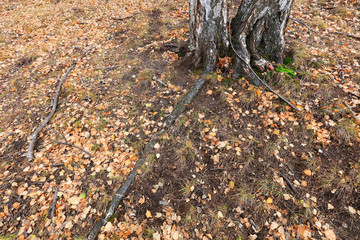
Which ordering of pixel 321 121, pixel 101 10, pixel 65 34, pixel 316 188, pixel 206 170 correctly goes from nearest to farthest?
1. pixel 316 188
2. pixel 206 170
3. pixel 321 121
4. pixel 65 34
5. pixel 101 10

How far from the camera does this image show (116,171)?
3.52 meters

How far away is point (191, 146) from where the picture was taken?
11.9 ft

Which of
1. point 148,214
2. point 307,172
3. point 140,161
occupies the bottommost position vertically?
point 148,214

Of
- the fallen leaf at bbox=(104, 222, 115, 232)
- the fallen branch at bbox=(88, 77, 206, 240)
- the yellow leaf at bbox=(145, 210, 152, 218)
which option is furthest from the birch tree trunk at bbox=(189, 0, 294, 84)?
the fallen leaf at bbox=(104, 222, 115, 232)

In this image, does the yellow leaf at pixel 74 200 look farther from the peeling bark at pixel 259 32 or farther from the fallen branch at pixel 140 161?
the peeling bark at pixel 259 32

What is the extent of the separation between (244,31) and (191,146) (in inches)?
119

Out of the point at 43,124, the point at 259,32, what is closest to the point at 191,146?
the point at 259,32

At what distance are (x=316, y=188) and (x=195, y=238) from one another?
2.25 metres

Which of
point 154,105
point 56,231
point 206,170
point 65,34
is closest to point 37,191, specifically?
point 56,231

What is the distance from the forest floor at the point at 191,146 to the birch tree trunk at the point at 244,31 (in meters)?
0.35

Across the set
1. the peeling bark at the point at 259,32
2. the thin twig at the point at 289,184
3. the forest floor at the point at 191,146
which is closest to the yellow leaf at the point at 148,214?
the forest floor at the point at 191,146

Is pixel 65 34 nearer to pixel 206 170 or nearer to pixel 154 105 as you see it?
pixel 154 105

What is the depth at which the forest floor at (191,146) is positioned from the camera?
2910 mm

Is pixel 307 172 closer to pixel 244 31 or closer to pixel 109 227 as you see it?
pixel 244 31
